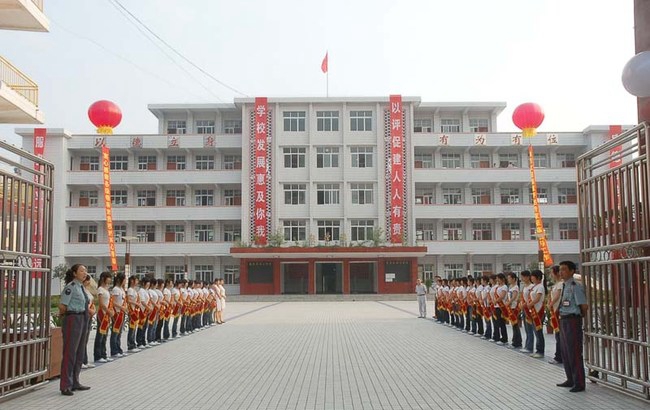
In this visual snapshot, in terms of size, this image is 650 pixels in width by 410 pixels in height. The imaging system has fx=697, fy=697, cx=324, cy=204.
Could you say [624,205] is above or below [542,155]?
below

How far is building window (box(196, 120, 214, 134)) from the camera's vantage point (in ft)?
151

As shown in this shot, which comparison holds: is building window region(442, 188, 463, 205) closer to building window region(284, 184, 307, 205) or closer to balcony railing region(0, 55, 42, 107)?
building window region(284, 184, 307, 205)

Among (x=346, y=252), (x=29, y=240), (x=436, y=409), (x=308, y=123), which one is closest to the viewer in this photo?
(x=436, y=409)

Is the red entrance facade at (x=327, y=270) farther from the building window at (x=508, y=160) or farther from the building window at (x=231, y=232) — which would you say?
the building window at (x=508, y=160)

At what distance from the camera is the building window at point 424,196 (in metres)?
44.4

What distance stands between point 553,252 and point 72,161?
3059 centimetres

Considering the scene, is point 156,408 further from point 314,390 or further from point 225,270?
point 225,270

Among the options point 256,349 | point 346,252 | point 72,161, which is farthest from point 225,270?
point 256,349

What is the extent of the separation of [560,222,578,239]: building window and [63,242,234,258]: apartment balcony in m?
20.9

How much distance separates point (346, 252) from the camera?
4062 cm

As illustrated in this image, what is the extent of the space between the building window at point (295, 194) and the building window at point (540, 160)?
1496 centimetres

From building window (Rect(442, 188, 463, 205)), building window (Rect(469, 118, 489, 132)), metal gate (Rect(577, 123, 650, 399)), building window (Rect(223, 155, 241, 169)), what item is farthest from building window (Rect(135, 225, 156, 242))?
metal gate (Rect(577, 123, 650, 399))

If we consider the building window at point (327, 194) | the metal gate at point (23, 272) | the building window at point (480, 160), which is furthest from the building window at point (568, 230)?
the metal gate at point (23, 272)

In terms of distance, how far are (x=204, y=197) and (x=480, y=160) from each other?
17839 mm
